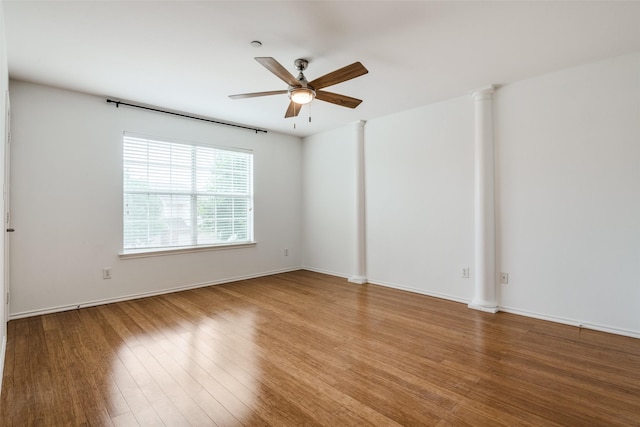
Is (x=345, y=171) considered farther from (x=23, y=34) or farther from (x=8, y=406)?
(x=8, y=406)

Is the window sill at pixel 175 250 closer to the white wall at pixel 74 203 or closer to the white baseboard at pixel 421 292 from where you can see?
the white wall at pixel 74 203

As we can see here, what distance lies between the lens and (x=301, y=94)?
8.80 feet

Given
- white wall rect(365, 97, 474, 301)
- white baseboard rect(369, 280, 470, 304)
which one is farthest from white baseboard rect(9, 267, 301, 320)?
white wall rect(365, 97, 474, 301)

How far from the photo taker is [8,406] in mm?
1812

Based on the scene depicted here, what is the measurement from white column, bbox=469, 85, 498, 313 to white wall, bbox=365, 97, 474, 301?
0.61 feet

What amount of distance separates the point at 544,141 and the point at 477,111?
0.76 metres

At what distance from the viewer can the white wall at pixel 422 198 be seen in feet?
12.5

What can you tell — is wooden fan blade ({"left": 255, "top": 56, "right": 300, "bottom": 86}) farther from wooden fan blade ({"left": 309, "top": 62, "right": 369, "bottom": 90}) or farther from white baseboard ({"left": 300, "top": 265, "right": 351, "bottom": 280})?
white baseboard ({"left": 300, "top": 265, "right": 351, "bottom": 280})

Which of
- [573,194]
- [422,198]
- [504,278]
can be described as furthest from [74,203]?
[573,194]

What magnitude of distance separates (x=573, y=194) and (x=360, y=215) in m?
2.62

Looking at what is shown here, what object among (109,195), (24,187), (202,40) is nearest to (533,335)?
(202,40)

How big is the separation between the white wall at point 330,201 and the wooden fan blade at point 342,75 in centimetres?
236

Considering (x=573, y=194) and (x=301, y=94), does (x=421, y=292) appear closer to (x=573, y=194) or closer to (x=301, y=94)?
(x=573, y=194)

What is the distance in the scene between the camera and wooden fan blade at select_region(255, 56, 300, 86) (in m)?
2.19
